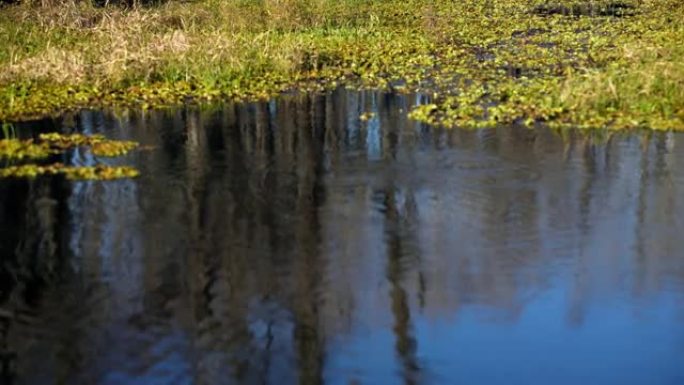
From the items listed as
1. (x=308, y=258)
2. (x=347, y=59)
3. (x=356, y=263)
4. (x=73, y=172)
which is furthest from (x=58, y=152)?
(x=347, y=59)

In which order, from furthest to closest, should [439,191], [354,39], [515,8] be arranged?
[515,8] < [354,39] < [439,191]

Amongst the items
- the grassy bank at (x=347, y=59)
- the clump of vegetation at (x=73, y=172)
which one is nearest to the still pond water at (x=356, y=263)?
the clump of vegetation at (x=73, y=172)

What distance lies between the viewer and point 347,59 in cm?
2008

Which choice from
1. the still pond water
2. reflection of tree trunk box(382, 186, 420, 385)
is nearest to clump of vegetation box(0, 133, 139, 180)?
the still pond water

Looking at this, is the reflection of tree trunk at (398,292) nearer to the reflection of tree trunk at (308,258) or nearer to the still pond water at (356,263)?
the still pond water at (356,263)

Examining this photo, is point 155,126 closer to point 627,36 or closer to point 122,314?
point 122,314

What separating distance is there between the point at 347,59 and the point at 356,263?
37.4 ft

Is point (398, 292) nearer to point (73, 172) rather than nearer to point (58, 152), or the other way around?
point (73, 172)

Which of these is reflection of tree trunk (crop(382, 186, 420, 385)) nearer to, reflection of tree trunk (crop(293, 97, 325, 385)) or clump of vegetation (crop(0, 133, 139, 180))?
reflection of tree trunk (crop(293, 97, 325, 385))

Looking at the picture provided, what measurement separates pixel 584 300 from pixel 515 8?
75.1 ft

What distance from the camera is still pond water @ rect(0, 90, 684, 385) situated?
282 inches

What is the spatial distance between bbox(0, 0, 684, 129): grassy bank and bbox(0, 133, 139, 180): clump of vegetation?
182 centimetres

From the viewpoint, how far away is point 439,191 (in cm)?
1116

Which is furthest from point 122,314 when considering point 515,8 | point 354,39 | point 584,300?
point 515,8
